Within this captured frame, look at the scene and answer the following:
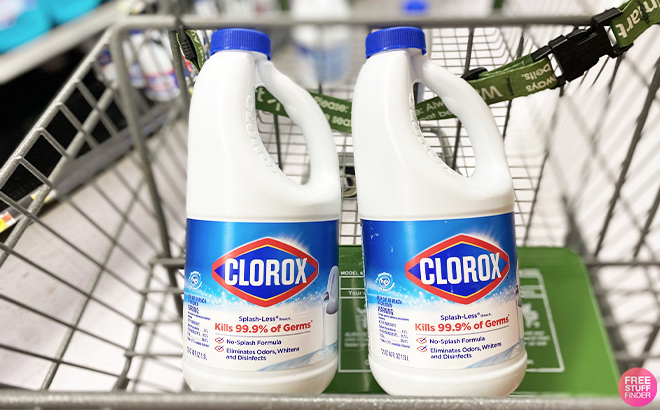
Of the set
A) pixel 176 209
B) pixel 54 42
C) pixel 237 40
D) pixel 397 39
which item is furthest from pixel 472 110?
pixel 54 42

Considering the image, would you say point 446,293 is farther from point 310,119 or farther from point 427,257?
point 310,119

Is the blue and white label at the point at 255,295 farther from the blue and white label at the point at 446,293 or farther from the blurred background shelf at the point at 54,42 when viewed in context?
the blurred background shelf at the point at 54,42

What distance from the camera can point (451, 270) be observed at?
45 centimetres

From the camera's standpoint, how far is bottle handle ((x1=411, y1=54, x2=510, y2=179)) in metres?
0.50

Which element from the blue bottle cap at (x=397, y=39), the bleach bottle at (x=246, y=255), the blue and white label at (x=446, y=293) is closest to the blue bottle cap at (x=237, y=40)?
the bleach bottle at (x=246, y=255)

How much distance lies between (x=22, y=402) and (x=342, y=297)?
362 mm

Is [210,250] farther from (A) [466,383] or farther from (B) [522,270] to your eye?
(B) [522,270]

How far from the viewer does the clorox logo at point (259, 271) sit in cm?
45

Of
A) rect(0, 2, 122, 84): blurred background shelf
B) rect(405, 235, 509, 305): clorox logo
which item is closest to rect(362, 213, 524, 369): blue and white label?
rect(405, 235, 509, 305): clorox logo

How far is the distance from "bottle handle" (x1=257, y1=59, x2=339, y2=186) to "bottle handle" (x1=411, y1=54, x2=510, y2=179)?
0.39ft

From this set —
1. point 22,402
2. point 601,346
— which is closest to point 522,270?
point 601,346

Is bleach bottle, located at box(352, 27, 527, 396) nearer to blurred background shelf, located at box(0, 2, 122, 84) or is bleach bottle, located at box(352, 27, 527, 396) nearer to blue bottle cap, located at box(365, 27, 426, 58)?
blue bottle cap, located at box(365, 27, 426, 58)

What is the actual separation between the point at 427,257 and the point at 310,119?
0.20 meters

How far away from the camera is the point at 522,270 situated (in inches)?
27.2
